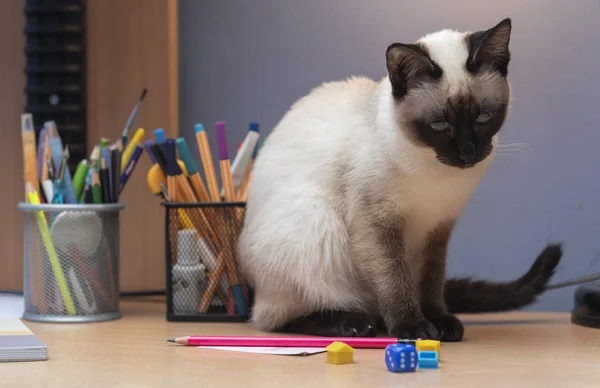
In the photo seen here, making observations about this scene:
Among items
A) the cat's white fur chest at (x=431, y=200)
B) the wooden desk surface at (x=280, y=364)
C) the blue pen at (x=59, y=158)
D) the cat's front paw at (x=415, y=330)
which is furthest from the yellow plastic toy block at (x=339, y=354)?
the blue pen at (x=59, y=158)

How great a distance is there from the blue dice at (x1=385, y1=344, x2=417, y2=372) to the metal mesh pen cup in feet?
2.24

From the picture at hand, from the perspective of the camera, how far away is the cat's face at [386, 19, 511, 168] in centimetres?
114

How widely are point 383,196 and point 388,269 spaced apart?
0.37ft

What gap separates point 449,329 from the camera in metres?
1.24

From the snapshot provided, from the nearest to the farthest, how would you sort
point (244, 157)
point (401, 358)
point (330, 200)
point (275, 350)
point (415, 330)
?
1. point (401, 358)
2. point (275, 350)
3. point (415, 330)
4. point (330, 200)
5. point (244, 157)

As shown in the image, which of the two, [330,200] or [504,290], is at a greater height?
[330,200]

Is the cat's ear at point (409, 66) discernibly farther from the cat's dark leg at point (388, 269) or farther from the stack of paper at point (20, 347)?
the stack of paper at point (20, 347)

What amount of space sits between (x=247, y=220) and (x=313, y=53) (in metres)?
0.47

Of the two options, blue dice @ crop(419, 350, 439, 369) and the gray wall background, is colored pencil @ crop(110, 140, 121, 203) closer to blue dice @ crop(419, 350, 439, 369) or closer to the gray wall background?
the gray wall background

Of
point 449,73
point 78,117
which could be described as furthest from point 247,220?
point 78,117

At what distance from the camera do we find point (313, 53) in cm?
170

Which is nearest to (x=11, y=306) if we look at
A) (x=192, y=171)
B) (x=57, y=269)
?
(x=57, y=269)

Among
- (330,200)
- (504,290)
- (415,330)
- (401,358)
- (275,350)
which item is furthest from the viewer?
(504,290)

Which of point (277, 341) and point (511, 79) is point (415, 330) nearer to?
point (277, 341)
